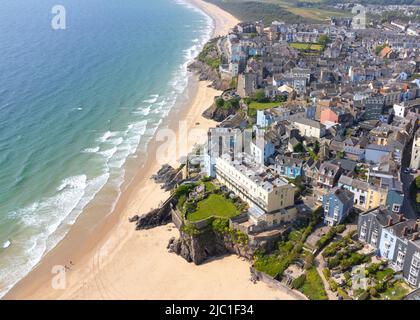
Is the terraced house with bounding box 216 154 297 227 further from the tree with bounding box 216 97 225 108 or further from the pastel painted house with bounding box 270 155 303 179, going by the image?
the tree with bounding box 216 97 225 108

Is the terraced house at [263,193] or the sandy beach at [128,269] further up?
the terraced house at [263,193]

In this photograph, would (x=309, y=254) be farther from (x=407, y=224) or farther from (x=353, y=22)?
(x=353, y=22)

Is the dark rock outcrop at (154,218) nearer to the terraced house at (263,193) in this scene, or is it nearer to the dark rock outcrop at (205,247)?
the dark rock outcrop at (205,247)

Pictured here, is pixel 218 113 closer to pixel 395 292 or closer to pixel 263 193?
pixel 263 193

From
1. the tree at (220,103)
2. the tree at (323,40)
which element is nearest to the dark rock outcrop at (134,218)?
the tree at (220,103)

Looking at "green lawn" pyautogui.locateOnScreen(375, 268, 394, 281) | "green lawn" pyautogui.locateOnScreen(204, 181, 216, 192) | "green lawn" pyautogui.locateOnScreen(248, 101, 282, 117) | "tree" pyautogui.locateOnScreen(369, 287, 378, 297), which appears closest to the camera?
"tree" pyautogui.locateOnScreen(369, 287, 378, 297)

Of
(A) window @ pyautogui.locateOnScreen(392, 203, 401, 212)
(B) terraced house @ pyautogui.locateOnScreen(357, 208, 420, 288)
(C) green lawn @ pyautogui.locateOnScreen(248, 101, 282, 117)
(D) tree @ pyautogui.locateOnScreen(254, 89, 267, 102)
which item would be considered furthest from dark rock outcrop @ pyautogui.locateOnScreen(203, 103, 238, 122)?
(B) terraced house @ pyautogui.locateOnScreen(357, 208, 420, 288)
